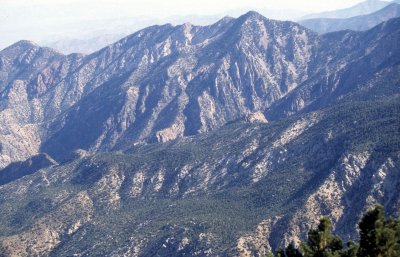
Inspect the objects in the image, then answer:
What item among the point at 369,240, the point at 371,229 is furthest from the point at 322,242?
the point at 371,229

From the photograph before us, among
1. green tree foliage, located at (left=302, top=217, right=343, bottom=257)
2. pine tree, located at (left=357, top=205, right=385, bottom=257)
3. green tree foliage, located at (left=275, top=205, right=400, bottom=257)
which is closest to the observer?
green tree foliage, located at (left=275, top=205, right=400, bottom=257)

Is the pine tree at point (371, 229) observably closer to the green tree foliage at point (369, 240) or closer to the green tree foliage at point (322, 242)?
the green tree foliage at point (369, 240)

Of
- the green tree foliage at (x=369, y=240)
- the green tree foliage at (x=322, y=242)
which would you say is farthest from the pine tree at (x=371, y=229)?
the green tree foliage at (x=322, y=242)

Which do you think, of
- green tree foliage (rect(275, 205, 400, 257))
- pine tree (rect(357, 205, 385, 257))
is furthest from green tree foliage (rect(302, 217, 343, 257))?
pine tree (rect(357, 205, 385, 257))

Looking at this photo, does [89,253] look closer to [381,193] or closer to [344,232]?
[344,232]

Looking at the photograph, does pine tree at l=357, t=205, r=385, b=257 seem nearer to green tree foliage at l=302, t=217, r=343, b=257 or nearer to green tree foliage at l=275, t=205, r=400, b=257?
green tree foliage at l=275, t=205, r=400, b=257

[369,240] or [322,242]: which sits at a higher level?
[369,240]

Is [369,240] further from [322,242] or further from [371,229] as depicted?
[322,242]

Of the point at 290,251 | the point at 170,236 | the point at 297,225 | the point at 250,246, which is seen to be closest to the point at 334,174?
the point at 297,225
